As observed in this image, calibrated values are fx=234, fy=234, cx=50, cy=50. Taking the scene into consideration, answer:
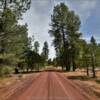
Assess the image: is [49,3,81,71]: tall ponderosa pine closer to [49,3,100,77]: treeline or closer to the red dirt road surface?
[49,3,100,77]: treeline

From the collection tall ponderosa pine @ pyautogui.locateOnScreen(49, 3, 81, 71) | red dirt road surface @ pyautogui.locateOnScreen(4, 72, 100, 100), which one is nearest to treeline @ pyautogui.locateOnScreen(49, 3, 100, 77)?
tall ponderosa pine @ pyautogui.locateOnScreen(49, 3, 81, 71)

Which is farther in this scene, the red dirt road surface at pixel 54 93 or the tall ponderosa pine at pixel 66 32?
the tall ponderosa pine at pixel 66 32

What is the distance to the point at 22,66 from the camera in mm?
64188

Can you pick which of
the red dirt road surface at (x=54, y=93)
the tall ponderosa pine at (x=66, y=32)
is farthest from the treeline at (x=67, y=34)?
the red dirt road surface at (x=54, y=93)

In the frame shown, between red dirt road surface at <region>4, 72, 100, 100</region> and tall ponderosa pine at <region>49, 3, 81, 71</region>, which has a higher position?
tall ponderosa pine at <region>49, 3, 81, 71</region>

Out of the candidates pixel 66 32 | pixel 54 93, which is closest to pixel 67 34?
pixel 66 32

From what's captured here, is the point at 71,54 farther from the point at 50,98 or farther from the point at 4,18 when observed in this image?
the point at 50,98

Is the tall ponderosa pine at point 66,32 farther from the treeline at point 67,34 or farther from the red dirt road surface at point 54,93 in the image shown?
the red dirt road surface at point 54,93

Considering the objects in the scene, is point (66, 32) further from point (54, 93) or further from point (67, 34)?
point (54, 93)

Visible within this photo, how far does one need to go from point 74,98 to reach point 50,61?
165 meters

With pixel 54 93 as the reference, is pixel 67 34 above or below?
above

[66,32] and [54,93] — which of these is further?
[66,32]

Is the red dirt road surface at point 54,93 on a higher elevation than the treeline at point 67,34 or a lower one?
lower

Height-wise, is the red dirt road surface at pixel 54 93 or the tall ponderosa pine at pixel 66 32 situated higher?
the tall ponderosa pine at pixel 66 32
